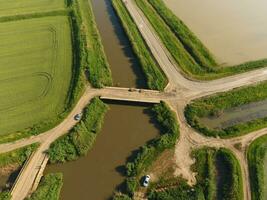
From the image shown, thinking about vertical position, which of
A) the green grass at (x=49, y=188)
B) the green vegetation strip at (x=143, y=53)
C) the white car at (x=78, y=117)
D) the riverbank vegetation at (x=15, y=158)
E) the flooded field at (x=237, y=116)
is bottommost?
the green grass at (x=49, y=188)

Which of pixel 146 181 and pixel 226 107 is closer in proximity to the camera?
pixel 146 181

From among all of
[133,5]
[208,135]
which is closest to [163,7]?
[133,5]

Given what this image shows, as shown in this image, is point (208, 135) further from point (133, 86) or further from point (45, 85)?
point (45, 85)

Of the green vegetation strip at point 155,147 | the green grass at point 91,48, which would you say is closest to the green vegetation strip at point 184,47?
the green vegetation strip at point 155,147

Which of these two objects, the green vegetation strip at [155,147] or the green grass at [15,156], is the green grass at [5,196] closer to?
the green grass at [15,156]

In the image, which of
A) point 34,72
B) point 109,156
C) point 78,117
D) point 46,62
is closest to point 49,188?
point 109,156

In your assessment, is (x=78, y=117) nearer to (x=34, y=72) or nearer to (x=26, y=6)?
(x=34, y=72)
